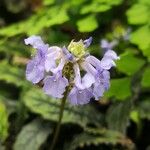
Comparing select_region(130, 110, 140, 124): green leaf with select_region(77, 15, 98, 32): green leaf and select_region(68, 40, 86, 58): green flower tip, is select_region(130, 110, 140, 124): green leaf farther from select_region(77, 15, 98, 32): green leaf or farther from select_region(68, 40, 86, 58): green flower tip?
select_region(68, 40, 86, 58): green flower tip

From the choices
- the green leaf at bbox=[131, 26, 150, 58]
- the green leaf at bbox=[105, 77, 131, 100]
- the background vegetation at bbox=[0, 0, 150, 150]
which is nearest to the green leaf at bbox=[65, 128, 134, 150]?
the background vegetation at bbox=[0, 0, 150, 150]

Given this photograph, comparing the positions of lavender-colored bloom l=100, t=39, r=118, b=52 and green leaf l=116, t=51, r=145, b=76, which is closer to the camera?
green leaf l=116, t=51, r=145, b=76

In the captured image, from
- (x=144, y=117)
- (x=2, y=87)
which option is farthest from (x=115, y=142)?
(x=2, y=87)

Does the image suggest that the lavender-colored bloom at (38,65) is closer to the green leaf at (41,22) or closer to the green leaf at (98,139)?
the green leaf at (98,139)

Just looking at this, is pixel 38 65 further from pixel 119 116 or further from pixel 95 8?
pixel 95 8

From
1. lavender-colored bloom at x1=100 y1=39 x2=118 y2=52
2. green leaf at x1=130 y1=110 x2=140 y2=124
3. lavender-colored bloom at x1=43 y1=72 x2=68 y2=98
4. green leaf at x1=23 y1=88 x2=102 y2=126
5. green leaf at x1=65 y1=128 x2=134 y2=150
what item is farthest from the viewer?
lavender-colored bloom at x1=100 y1=39 x2=118 y2=52

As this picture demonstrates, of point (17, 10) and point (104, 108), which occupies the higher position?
point (17, 10)

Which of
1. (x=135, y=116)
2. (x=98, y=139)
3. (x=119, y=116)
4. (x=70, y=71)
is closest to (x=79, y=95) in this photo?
(x=70, y=71)

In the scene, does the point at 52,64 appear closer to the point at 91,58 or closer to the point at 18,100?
the point at 91,58
